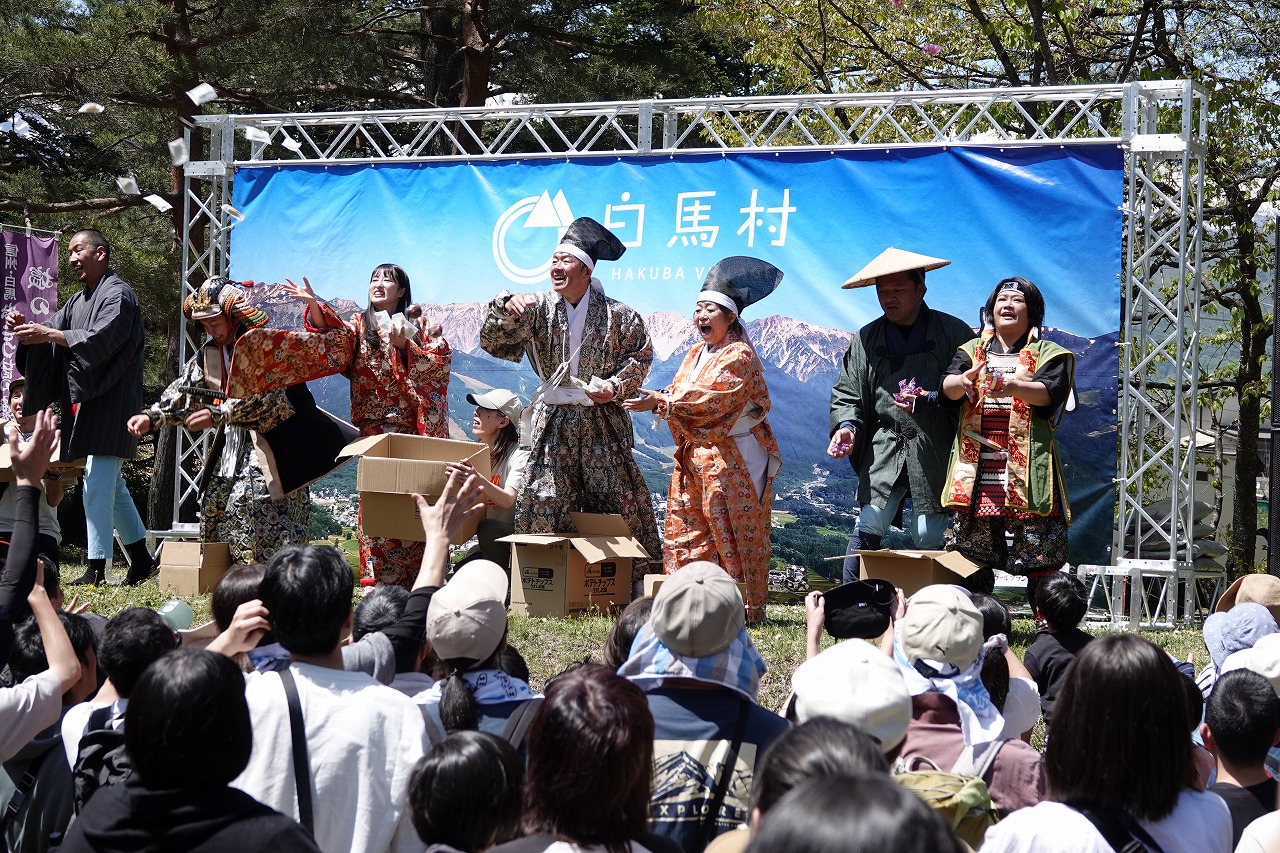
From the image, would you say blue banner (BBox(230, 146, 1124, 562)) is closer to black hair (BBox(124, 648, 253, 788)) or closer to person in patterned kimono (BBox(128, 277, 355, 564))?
person in patterned kimono (BBox(128, 277, 355, 564))

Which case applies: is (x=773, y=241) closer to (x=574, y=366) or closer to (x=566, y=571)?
(x=574, y=366)

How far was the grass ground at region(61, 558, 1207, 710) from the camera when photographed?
206 inches

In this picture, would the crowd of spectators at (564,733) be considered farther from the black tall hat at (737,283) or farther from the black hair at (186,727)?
the black tall hat at (737,283)

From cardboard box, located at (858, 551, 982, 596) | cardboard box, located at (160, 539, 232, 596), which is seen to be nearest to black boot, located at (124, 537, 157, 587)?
cardboard box, located at (160, 539, 232, 596)

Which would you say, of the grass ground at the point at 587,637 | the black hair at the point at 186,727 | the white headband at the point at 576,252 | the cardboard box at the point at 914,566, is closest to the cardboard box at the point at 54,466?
the grass ground at the point at 587,637

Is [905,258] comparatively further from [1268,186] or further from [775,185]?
[1268,186]

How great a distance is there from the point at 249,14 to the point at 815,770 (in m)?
11.5

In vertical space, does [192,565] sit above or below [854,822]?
below

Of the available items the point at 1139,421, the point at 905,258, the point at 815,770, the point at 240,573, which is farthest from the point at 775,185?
the point at 815,770

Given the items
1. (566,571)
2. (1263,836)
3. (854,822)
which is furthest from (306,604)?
(566,571)

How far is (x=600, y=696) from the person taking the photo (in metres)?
2.08

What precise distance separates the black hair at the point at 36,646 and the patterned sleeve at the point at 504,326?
150 inches

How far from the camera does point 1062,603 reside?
3918 mm

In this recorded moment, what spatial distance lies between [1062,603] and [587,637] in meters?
2.29
